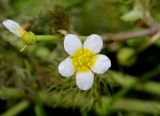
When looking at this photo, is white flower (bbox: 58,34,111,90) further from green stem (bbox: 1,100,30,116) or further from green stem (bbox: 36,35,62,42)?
green stem (bbox: 1,100,30,116)

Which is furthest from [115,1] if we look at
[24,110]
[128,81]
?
[24,110]

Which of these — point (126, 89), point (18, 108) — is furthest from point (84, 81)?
point (18, 108)

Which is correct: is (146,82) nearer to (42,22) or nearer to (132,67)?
(132,67)

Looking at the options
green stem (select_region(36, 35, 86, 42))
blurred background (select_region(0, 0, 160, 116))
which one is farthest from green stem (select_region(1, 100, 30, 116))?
green stem (select_region(36, 35, 86, 42))

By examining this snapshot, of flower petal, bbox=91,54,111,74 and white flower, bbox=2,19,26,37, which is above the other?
white flower, bbox=2,19,26,37

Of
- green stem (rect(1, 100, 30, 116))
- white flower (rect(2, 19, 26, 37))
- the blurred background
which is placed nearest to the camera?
white flower (rect(2, 19, 26, 37))

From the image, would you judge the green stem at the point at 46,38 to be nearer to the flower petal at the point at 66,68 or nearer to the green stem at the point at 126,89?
the flower petal at the point at 66,68

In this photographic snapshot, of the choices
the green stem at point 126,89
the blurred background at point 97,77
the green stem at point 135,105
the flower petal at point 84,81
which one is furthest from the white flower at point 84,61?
the green stem at point 135,105

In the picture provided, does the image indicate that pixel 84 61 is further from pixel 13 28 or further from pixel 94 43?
pixel 13 28
